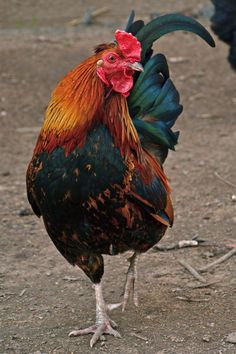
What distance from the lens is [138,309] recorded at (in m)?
4.89

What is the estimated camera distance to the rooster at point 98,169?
4.11 meters

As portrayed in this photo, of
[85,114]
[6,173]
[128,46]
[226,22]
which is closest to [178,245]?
[85,114]

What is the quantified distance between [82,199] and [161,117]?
94cm

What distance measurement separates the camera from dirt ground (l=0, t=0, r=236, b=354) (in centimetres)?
457

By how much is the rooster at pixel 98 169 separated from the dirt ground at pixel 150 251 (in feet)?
0.98

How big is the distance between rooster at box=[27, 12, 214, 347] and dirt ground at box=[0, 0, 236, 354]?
298mm

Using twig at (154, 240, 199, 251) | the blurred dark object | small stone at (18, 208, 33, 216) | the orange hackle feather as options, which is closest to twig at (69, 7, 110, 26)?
the blurred dark object

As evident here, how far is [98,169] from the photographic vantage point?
4094mm

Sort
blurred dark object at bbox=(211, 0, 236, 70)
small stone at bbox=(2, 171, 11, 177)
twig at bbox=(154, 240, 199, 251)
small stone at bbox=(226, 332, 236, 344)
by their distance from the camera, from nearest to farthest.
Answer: small stone at bbox=(226, 332, 236, 344) < twig at bbox=(154, 240, 199, 251) < small stone at bbox=(2, 171, 11, 177) < blurred dark object at bbox=(211, 0, 236, 70)

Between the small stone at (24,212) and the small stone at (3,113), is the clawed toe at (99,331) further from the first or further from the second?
the small stone at (3,113)

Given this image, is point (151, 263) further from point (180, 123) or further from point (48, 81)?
point (48, 81)

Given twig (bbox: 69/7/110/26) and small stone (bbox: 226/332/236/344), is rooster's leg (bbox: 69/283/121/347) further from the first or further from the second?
twig (bbox: 69/7/110/26)

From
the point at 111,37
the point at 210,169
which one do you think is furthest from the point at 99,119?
the point at 111,37

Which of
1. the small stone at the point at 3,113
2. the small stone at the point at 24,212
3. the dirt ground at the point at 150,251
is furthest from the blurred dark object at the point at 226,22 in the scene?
the small stone at the point at 24,212
